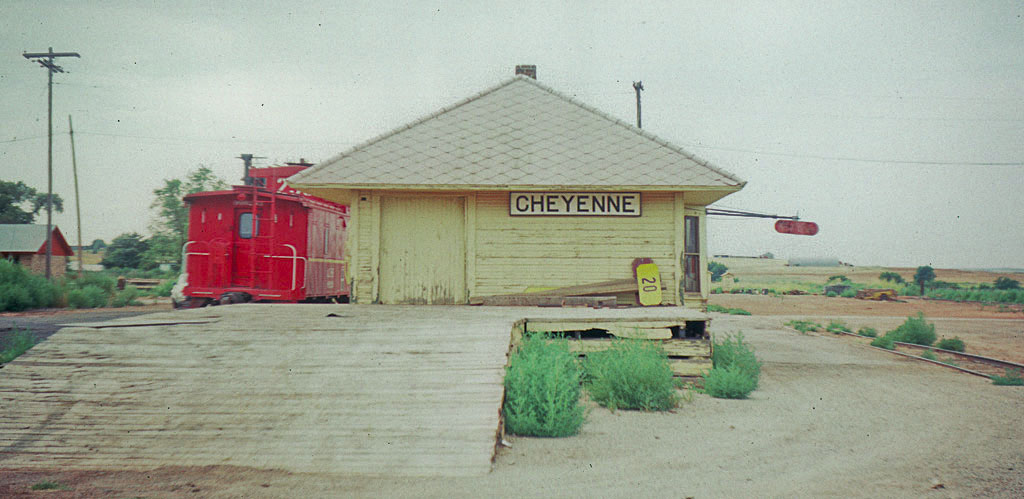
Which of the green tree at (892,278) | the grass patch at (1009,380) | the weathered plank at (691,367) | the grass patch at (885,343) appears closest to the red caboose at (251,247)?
the weathered plank at (691,367)

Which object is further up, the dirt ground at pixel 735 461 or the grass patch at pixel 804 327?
the dirt ground at pixel 735 461

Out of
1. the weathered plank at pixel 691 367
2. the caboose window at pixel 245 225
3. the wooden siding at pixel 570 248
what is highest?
the caboose window at pixel 245 225

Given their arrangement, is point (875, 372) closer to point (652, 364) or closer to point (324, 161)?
point (652, 364)

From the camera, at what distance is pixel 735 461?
15.9 ft

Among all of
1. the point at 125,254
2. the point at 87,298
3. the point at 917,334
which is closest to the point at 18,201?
the point at 125,254

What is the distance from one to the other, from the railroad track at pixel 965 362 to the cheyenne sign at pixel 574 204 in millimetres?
8084

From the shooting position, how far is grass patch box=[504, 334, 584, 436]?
18.1 ft

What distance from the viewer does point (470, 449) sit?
14.7ft

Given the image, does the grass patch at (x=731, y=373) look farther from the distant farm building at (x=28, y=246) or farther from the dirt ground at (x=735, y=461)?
the distant farm building at (x=28, y=246)

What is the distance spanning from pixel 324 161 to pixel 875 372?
38.7 feet

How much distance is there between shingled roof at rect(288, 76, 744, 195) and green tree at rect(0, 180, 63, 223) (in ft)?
183

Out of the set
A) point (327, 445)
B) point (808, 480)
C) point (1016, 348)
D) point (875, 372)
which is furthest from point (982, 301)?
point (327, 445)

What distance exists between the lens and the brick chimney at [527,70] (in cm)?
1393

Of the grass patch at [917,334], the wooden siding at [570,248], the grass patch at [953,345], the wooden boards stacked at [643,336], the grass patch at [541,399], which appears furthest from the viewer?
the grass patch at [917,334]
